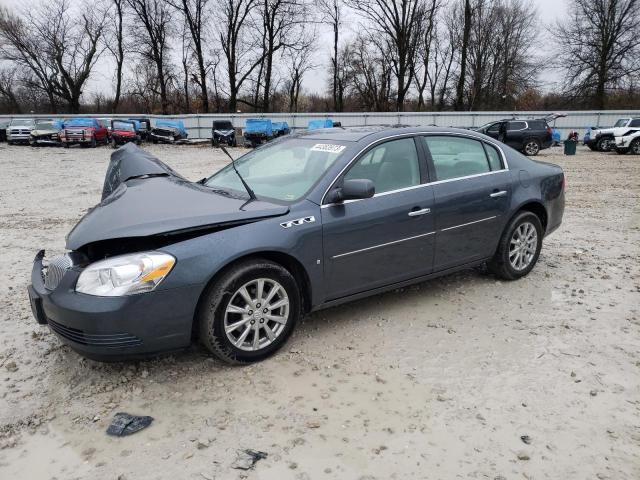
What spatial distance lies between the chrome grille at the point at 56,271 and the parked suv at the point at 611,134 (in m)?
25.8

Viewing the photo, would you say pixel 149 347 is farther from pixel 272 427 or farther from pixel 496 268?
pixel 496 268

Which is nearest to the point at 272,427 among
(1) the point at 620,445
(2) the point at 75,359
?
(2) the point at 75,359

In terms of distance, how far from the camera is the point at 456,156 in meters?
4.42

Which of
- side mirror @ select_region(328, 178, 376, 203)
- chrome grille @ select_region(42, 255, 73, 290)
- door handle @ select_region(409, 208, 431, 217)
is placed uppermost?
side mirror @ select_region(328, 178, 376, 203)

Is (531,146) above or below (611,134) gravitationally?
below

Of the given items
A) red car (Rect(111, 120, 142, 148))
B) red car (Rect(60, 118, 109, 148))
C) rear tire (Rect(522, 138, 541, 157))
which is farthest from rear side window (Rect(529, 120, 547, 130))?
red car (Rect(60, 118, 109, 148))

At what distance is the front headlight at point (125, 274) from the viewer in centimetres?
280

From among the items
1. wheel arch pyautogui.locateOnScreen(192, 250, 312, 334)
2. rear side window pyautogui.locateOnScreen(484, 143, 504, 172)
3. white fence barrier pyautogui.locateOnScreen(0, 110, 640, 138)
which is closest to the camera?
wheel arch pyautogui.locateOnScreen(192, 250, 312, 334)

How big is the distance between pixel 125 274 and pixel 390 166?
222cm

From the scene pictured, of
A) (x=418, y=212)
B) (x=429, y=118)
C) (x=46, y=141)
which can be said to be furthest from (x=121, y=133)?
(x=418, y=212)

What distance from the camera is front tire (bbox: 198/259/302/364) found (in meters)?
3.05

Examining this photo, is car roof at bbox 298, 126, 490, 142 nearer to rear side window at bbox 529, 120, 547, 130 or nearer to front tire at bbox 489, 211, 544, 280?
front tire at bbox 489, 211, 544, 280

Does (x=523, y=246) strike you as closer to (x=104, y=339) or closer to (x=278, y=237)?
(x=278, y=237)

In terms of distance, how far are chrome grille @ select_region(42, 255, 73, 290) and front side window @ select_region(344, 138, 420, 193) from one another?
1.99 meters
